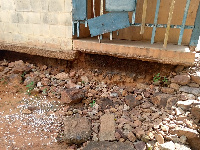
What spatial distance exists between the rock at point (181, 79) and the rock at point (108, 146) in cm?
144

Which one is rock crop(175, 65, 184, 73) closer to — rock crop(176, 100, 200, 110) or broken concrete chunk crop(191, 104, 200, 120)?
rock crop(176, 100, 200, 110)

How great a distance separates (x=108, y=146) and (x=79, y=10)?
8.65ft

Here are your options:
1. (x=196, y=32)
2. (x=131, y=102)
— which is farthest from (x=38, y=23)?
(x=196, y=32)

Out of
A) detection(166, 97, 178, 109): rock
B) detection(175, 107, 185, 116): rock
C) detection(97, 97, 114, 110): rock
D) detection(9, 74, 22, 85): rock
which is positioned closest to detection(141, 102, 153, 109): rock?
detection(166, 97, 178, 109): rock

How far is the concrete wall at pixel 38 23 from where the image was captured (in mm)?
3508

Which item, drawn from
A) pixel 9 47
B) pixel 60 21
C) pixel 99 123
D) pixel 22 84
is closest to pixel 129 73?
pixel 99 123

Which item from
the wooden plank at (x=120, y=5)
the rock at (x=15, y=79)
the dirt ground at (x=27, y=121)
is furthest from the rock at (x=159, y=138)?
the rock at (x=15, y=79)

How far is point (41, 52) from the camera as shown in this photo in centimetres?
394

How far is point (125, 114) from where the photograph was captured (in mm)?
2859

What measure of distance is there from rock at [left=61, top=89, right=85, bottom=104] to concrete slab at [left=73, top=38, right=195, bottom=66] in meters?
0.94

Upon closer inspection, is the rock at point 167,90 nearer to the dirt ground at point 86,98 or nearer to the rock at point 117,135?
the dirt ground at point 86,98

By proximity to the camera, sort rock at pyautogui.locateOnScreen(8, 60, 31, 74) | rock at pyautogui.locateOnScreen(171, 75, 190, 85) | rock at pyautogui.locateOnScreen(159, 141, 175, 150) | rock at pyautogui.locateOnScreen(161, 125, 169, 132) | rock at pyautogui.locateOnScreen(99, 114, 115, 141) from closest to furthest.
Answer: rock at pyautogui.locateOnScreen(159, 141, 175, 150) < rock at pyautogui.locateOnScreen(161, 125, 169, 132) < rock at pyautogui.locateOnScreen(99, 114, 115, 141) < rock at pyautogui.locateOnScreen(171, 75, 190, 85) < rock at pyautogui.locateOnScreen(8, 60, 31, 74)

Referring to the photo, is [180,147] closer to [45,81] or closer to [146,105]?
[146,105]

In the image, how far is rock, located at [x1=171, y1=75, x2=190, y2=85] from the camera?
9.45ft
